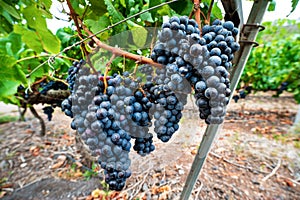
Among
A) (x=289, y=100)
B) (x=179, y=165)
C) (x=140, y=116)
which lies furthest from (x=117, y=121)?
(x=289, y=100)

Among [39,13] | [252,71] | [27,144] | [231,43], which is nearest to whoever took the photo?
[231,43]

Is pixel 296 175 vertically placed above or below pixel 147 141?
below

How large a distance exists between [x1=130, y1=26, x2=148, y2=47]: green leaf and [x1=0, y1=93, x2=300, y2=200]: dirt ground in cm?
28

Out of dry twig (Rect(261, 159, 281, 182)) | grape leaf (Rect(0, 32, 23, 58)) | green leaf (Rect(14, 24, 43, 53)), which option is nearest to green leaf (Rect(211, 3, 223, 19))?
green leaf (Rect(14, 24, 43, 53))

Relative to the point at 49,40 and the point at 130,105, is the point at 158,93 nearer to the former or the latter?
the point at 130,105

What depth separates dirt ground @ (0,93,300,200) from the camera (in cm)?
150

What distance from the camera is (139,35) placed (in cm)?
66

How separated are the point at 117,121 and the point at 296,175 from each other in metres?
2.06

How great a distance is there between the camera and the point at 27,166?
2.14 metres

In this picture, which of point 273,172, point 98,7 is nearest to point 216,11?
point 98,7

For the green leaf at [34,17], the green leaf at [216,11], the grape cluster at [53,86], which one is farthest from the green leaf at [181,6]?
the grape cluster at [53,86]

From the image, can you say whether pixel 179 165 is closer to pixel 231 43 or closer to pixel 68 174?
pixel 68 174

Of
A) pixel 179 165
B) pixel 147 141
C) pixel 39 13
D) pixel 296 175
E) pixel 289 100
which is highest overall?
pixel 289 100

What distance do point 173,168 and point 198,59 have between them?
4.84 feet
